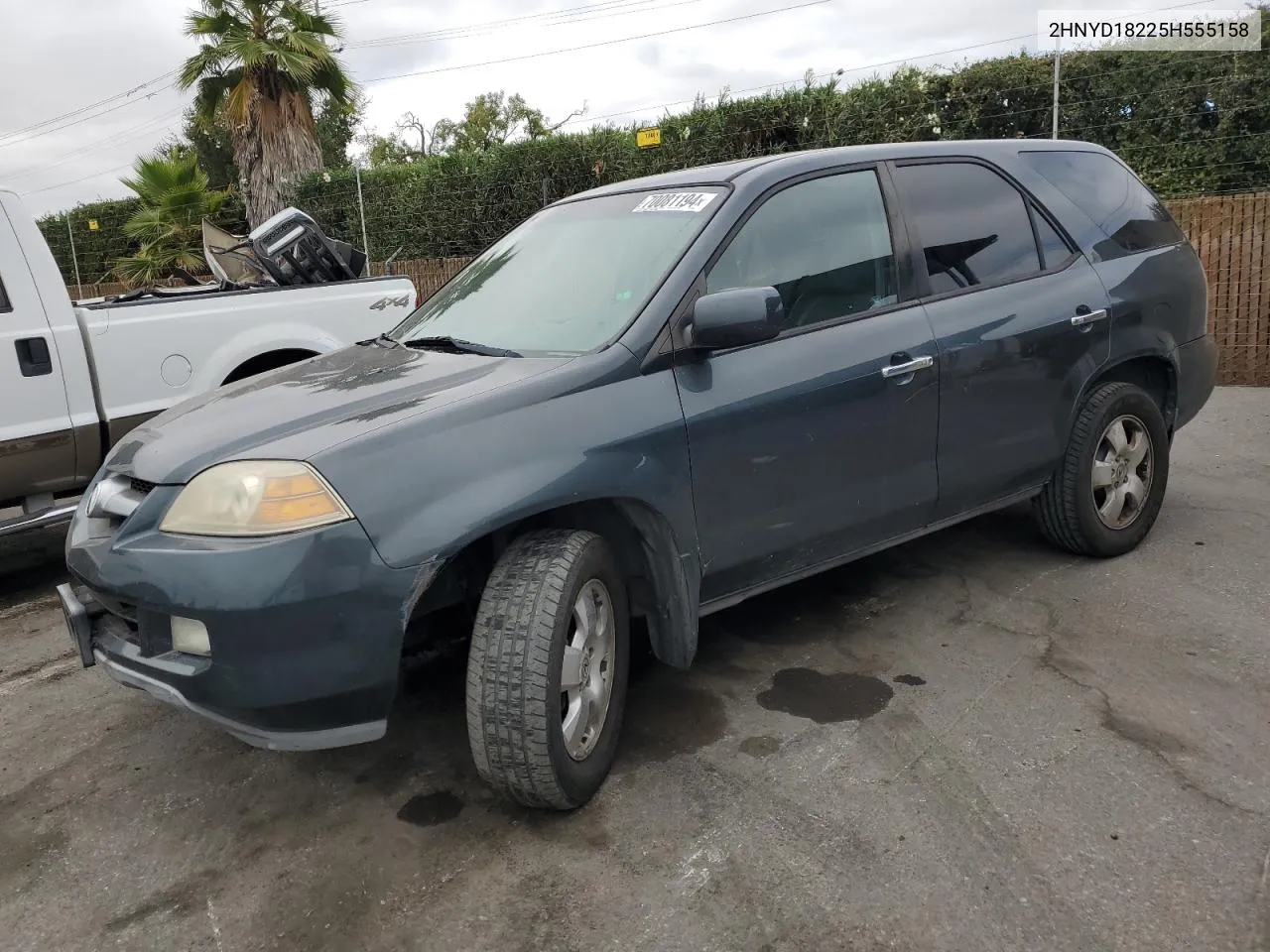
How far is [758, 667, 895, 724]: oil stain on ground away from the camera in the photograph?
325cm

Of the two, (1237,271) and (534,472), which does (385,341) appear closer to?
(534,472)

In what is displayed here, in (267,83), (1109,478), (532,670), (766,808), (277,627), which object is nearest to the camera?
(277,627)

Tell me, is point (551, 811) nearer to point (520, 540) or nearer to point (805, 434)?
point (520, 540)

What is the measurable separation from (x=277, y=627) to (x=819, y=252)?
2178 mm

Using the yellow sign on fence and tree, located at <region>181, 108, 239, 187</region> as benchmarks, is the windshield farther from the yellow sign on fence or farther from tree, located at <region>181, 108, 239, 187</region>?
tree, located at <region>181, 108, 239, 187</region>

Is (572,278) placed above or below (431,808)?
above

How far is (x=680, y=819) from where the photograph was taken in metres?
2.70

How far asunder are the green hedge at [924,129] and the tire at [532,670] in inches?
333

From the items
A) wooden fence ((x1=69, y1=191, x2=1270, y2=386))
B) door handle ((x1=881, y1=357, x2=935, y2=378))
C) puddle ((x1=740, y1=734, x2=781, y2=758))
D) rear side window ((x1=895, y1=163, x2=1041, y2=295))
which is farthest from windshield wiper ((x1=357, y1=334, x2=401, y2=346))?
wooden fence ((x1=69, y1=191, x2=1270, y2=386))

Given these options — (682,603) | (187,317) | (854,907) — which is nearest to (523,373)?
(682,603)

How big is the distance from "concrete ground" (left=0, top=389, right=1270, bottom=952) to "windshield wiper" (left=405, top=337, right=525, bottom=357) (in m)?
1.19

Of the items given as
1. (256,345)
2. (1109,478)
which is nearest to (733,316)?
(1109,478)

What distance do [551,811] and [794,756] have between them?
751 mm

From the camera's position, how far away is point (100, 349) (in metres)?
5.05
